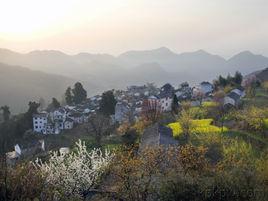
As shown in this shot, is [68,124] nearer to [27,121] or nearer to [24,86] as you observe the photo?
[27,121]

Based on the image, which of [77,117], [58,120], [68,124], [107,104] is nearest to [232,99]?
[107,104]

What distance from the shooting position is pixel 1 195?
666 inches

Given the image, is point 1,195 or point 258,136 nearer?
point 1,195

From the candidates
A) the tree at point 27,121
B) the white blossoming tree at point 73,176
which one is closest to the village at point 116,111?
the tree at point 27,121

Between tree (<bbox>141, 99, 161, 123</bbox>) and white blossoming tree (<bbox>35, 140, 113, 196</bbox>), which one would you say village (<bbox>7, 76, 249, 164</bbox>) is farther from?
Result: white blossoming tree (<bbox>35, 140, 113, 196</bbox>)

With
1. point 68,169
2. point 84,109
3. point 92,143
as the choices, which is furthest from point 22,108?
point 68,169

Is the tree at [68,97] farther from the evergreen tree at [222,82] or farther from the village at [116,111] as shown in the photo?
the evergreen tree at [222,82]

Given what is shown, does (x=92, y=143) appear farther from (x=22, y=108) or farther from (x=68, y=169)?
(x=22, y=108)

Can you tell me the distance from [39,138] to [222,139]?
32.1 meters

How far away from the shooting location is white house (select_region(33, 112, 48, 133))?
62641 millimetres

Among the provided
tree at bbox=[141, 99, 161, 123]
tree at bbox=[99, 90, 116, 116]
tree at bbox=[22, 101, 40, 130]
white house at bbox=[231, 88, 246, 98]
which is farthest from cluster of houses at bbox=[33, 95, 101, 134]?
white house at bbox=[231, 88, 246, 98]

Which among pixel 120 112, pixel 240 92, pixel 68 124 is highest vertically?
pixel 240 92

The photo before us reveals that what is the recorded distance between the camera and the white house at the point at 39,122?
62.6 m

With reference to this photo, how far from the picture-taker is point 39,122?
63.7 m
